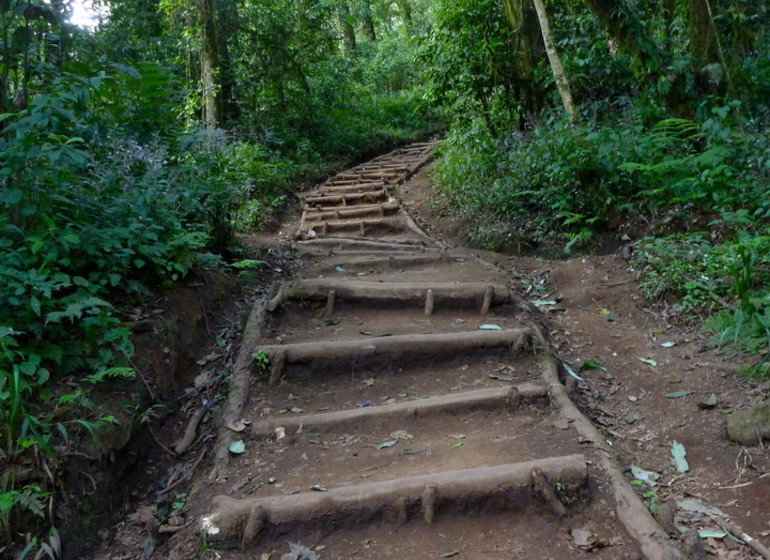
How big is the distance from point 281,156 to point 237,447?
914cm

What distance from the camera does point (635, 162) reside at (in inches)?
218

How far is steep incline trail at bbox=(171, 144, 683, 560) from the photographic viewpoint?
237cm

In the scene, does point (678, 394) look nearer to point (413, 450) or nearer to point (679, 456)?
point (679, 456)

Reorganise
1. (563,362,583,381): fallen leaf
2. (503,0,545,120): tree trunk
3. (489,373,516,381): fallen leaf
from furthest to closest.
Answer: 1. (503,0,545,120): tree trunk
2. (563,362,583,381): fallen leaf
3. (489,373,516,381): fallen leaf

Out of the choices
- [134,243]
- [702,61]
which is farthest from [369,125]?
[134,243]

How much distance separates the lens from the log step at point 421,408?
3070 mm

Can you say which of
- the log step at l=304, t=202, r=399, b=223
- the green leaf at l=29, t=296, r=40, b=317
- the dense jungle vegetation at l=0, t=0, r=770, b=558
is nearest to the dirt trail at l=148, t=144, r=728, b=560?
the dense jungle vegetation at l=0, t=0, r=770, b=558

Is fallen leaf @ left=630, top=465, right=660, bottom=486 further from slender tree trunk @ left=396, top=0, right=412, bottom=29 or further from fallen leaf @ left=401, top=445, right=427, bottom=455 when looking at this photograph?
slender tree trunk @ left=396, top=0, right=412, bottom=29

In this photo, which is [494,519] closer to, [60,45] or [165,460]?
[165,460]

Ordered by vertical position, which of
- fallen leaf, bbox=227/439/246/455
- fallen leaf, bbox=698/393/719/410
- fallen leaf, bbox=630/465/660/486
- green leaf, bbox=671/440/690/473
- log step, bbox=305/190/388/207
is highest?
log step, bbox=305/190/388/207

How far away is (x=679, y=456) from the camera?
2.92 meters

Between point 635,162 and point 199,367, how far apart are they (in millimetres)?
4572

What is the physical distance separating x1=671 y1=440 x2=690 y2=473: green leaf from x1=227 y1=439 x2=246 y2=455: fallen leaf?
2.28 m

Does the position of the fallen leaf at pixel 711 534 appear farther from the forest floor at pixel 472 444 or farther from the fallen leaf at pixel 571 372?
the fallen leaf at pixel 571 372
